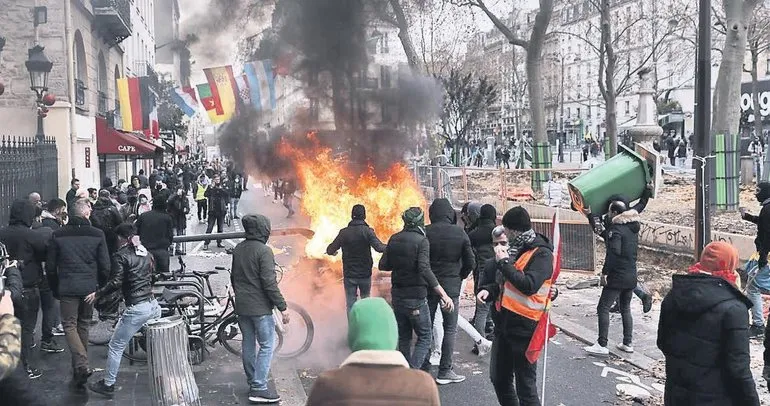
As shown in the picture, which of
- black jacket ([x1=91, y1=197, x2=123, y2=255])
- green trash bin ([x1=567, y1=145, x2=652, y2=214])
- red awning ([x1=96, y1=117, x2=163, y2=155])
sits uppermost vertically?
red awning ([x1=96, y1=117, x2=163, y2=155])

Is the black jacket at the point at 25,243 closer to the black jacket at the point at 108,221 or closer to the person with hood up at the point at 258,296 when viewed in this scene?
the black jacket at the point at 108,221

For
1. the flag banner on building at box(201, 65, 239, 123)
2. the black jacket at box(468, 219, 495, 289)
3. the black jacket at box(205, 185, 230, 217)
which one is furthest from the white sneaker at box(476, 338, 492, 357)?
the flag banner on building at box(201, 65, 239, 123)

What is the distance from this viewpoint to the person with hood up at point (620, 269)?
6.93m

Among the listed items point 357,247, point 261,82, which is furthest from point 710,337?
point 261,82

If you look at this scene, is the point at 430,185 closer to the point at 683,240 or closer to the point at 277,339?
the point at 683,240

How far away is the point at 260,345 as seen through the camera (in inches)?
232

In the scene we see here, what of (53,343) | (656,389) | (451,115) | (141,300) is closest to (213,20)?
(53,343)

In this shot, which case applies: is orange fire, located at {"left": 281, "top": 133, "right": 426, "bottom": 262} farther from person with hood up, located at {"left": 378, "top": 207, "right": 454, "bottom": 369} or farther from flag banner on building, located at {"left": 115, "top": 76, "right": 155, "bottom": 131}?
flag banner on building, located at {"left": 115, "top": 76, "right": 155, "bottom": 131}

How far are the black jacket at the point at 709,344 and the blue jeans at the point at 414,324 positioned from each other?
247cm

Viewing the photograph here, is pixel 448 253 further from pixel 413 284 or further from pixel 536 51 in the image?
pixel 536 51

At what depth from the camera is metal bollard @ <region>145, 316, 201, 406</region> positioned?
5477 millimetres

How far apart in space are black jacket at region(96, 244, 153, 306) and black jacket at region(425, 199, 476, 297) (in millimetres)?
2552

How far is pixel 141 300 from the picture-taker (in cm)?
607

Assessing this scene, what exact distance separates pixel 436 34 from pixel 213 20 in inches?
952
